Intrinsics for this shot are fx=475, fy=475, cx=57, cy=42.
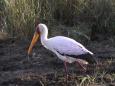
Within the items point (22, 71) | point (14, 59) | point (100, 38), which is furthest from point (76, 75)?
point (100, 38)

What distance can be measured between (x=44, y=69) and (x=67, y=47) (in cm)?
60

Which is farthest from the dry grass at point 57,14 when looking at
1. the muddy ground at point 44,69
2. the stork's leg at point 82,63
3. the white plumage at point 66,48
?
the stork's leg at point 82,63

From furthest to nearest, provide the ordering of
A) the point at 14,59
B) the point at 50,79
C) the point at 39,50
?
the point at 39,50, the point at 14,59, the point at 50,79

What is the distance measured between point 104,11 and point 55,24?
100cm

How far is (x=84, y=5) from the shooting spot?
9.36 metres

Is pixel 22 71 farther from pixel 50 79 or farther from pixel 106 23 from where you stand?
pixel 106 23

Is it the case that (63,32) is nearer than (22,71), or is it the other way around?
(22,71)

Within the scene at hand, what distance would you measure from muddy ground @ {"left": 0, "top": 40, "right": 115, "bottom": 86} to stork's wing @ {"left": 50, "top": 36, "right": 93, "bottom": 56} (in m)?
0.33

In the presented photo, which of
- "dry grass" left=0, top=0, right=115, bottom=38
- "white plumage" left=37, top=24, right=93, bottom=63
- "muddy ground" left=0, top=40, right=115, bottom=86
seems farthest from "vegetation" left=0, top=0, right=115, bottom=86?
"white plumage" left=37, top=24, right=93, bottom=63

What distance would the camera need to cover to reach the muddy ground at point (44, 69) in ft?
21.5

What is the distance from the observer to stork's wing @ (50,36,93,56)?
22.0ft

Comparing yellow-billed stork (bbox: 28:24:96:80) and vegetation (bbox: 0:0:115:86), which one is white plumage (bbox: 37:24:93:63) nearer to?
yellow-billed stork (bbox: 28:24:96:80)

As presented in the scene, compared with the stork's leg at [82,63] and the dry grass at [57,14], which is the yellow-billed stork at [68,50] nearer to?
the stork's leg at [82,63]

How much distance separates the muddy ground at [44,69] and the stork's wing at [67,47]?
33cm
